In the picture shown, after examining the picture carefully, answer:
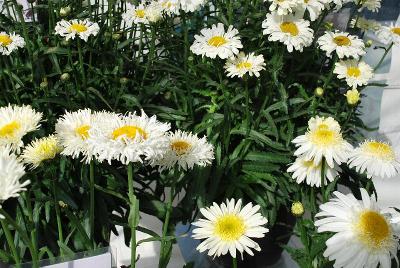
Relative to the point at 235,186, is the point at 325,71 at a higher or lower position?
higher

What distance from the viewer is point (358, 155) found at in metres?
0.80

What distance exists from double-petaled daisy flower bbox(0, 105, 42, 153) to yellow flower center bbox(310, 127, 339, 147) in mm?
439

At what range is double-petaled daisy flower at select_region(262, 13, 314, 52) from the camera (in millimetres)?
1052

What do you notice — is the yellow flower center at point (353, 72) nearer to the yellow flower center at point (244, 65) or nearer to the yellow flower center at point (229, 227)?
the yellow flower center at point (244, 65)

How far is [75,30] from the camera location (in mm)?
1060

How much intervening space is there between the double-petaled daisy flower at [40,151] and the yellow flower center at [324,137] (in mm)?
410

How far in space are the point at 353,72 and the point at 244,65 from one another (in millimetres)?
264

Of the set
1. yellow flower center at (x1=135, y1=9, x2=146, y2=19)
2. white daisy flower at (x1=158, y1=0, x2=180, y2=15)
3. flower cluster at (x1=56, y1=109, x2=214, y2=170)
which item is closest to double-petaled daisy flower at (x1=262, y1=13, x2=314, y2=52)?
white daisy flower at (x1=158, y1=0, x2=180, y2=15)

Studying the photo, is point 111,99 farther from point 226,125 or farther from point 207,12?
point 207,12

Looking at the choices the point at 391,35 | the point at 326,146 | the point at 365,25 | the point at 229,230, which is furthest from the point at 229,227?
the point at 365,25

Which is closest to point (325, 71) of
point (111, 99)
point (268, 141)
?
point (268, 141)

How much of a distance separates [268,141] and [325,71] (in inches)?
13.7

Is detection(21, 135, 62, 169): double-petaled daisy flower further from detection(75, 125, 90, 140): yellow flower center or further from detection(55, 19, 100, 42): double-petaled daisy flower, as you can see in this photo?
detection(55, 19, 100, 42): double-petaled daisy flower

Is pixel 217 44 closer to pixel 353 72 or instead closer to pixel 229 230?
pixel 353 72
